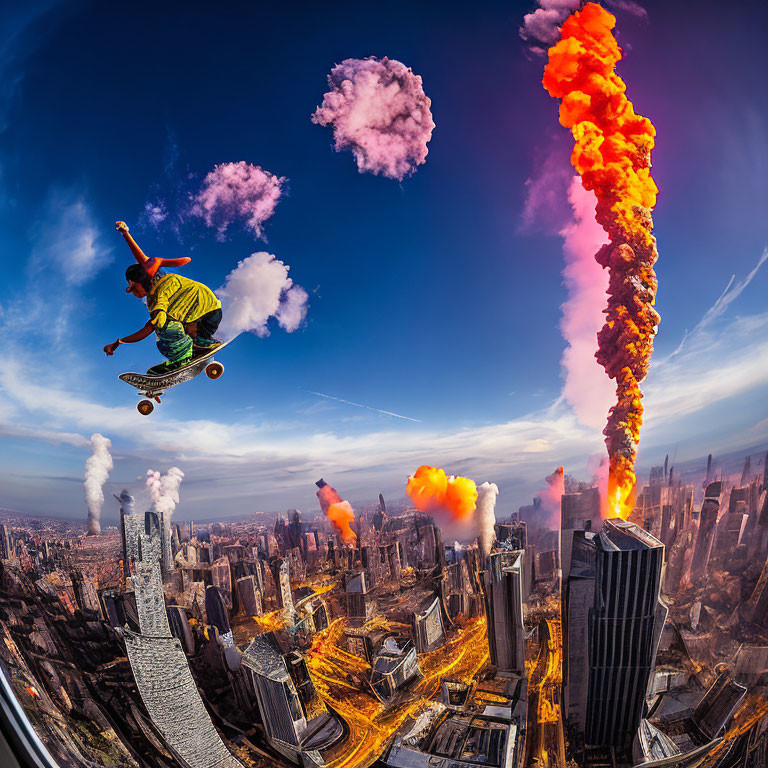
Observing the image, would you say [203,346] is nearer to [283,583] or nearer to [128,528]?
[128,528]

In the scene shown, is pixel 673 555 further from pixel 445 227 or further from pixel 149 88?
pixel 149 88

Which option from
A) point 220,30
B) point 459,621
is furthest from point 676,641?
point 220,30

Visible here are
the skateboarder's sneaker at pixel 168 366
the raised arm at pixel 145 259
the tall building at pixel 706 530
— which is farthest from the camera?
the tall building at pixel 706 530

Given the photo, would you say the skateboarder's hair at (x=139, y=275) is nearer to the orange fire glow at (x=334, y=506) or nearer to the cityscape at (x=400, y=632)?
the cityscape at (x=400, y=632)

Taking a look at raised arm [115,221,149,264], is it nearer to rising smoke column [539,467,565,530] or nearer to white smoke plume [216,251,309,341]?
white smoke plume [216,251,309,341]

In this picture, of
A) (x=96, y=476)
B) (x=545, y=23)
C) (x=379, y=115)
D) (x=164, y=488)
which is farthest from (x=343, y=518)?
(x=545, y=23)

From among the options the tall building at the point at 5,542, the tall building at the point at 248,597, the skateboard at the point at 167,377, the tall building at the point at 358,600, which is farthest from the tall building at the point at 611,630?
the tall building at the point at 5,542
